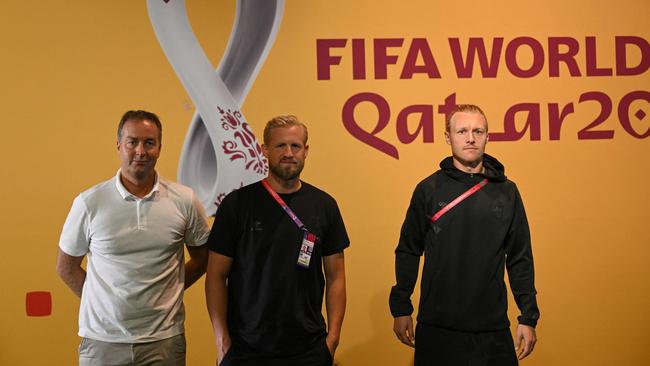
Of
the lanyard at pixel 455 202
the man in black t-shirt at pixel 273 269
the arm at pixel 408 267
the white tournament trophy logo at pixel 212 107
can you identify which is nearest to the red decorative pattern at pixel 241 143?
the white tournament trophy logo at pixel 212 107

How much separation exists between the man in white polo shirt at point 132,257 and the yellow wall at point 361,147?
3.02 feet

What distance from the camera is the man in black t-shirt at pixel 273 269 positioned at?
6.66 ft

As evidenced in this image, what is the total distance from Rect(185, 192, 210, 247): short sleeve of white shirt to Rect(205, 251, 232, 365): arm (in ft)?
0.62

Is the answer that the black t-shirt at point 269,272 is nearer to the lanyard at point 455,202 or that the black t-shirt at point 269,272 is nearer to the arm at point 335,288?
the arm at point 335,288

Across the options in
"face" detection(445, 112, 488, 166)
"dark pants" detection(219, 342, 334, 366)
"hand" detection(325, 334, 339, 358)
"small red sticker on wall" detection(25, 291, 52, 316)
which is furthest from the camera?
"small red sticker on wall" detection(25, 291, 52, 316)

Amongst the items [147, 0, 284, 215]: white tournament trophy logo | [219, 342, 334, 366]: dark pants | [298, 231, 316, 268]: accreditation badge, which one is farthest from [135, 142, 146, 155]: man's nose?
[147, 0, 284, 215]: white tournament trophy logo

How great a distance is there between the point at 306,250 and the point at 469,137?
2.53 ft

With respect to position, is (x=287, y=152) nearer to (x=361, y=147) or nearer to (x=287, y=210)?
(x=287, y=210)

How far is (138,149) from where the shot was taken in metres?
2.11

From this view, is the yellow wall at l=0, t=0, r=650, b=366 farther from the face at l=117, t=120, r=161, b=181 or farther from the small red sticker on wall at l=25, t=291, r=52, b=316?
the face at l=117, t=120, r=161, b=181

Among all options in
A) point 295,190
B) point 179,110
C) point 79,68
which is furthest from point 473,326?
point 79,68

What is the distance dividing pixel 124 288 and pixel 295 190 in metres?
0.70

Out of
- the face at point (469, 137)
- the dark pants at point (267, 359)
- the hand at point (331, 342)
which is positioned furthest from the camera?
the face at point (469, 137)

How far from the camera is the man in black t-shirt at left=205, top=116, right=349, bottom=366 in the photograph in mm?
2029
